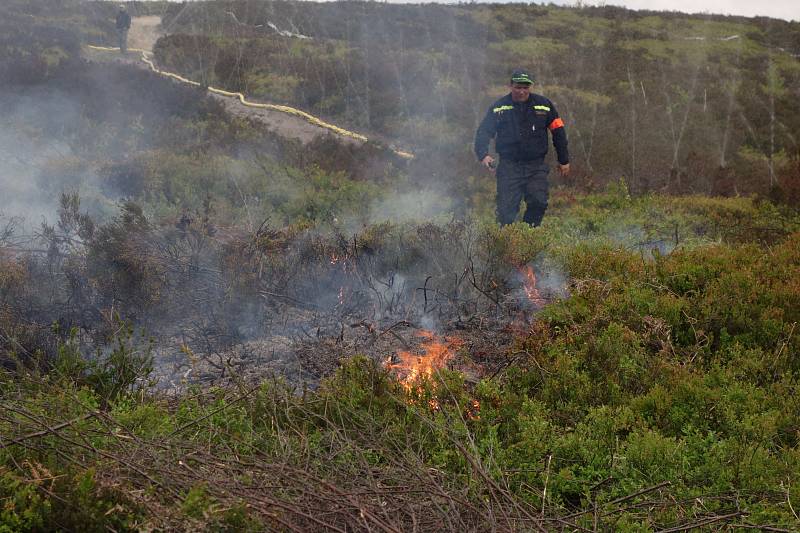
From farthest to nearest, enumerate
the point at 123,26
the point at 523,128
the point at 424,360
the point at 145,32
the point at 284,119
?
the point at 145,32 < the point at 123,26 < the point at 284,119 < the point at 523,128 < the point at 424,360

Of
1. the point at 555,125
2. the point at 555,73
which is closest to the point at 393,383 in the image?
the point at 555,125

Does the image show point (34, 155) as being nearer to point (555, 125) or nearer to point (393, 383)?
point (555, 125)

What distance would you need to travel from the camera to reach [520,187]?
30.0 ft

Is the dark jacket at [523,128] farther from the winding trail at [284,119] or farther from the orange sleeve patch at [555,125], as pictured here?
the winding trail at [284,119]

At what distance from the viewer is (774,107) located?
21172 millimetres

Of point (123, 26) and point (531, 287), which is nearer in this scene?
point (531, 287)

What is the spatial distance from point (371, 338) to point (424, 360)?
55cm

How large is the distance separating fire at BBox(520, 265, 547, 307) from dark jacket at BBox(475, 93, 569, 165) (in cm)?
218

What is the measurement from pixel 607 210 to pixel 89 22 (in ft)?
86.0

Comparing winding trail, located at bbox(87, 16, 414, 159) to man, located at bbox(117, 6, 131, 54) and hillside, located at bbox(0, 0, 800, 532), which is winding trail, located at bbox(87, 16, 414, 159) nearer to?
hillside, located at bbox(0, 0, 800, 532)

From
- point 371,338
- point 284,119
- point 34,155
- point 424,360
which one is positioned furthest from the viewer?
point 284,119

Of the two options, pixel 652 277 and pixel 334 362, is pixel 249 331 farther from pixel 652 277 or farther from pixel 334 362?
pixel 652 277

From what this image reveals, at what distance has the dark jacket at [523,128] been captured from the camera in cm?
886

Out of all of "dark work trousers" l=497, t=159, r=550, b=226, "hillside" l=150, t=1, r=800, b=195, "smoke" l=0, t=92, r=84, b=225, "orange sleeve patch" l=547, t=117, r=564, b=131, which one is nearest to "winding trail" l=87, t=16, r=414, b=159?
"hillside" l=150, t=1, r=800, b=195
